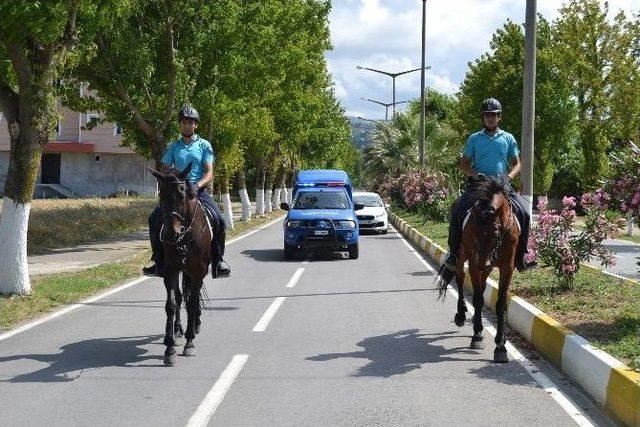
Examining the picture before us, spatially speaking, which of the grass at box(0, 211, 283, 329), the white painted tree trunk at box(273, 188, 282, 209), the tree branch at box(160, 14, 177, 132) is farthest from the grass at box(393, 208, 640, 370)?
the white painted tree trunk at box(273, 188, 282, 209)

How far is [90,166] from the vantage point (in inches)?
2427

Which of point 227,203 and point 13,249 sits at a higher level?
point 227,203

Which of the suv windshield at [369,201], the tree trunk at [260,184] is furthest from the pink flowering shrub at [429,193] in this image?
the tree trunk at [260,184]

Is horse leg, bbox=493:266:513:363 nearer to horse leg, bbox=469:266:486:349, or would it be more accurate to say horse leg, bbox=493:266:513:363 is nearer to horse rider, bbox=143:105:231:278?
horse leg, bbox=469:266:486:349

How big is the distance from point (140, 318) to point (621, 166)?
6439 millimetres

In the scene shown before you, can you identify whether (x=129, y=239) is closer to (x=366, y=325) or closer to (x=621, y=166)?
(x=366, y=325)

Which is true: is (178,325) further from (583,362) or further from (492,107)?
(583,362)

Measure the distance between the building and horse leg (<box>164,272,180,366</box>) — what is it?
174 feet

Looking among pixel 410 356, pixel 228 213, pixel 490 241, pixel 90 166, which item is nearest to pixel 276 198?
pixel 90 166

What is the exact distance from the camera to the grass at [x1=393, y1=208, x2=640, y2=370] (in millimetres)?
8141

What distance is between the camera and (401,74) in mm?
55688

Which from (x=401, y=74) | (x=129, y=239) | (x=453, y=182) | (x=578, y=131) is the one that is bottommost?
(x=129, y=239)

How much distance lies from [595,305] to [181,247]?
5506mm

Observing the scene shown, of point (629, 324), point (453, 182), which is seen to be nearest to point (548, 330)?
point (629, 324)
